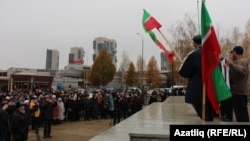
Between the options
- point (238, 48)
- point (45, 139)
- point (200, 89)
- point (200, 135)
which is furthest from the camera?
point (45, 139)

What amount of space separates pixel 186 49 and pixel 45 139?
28.2 meters

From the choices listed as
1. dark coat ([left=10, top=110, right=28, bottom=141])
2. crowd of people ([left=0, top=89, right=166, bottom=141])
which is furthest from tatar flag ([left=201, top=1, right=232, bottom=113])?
crowd of people ([left=0, top=89, right=166, bottom=141])

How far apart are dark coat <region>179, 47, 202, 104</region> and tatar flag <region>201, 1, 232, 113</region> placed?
0.22 m

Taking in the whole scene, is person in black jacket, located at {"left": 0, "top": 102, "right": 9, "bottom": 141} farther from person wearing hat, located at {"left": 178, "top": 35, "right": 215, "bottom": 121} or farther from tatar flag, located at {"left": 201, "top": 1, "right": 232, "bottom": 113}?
tatar flag, located at {"left": 201, "top": 1, "right": 232, "bottom": 113}

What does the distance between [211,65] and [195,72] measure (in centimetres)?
44

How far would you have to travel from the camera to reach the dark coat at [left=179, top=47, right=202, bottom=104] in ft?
18.7

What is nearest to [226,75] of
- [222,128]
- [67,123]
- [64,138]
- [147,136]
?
[147,136]

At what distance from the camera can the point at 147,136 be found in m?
5.21

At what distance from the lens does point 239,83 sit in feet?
21.9

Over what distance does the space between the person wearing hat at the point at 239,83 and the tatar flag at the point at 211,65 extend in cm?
97

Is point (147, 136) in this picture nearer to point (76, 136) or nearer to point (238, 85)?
point (238, 85)

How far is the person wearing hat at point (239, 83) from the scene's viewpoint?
640 cm

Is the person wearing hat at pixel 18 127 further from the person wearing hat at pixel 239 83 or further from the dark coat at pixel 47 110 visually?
the person wearing hat at pixel 239 83

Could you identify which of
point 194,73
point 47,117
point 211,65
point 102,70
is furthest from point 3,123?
point 102,70
